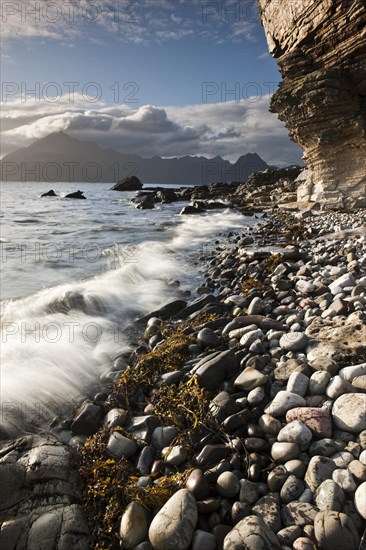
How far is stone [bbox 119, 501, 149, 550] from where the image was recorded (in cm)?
227

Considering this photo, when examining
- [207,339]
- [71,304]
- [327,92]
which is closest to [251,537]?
[207,339]

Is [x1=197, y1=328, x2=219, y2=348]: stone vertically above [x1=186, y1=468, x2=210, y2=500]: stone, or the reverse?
[x1=197, y1=328, x2=219, y2=348]: stone

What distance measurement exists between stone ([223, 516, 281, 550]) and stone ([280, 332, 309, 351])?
7.36 feet

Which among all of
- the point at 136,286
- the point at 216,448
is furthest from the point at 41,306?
the point at 216,448

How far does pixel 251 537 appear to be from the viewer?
2016 mm

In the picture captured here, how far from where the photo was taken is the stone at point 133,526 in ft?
7.46

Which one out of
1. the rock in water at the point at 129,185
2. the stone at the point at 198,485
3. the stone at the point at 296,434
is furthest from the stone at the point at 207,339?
the rock in water at the point at 129,185

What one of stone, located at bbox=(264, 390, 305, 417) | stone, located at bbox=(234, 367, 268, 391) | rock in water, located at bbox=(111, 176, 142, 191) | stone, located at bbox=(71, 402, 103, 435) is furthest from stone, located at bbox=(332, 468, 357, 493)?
rock in water, located at bbox=(111, 176, 142, 191)

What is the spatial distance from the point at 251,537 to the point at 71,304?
6496 mm

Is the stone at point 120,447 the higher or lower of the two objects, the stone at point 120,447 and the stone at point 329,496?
the lower

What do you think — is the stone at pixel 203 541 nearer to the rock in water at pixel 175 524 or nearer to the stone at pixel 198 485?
the rock in water at pixel 175 524

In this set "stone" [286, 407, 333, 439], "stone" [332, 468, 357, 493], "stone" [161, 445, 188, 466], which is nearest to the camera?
"stone" [332, 468, 357, 493]

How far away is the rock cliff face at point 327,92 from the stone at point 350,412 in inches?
660

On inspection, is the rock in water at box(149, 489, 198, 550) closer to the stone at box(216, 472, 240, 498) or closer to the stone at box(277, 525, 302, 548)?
the stone at box(216, 472, 240, 498)
